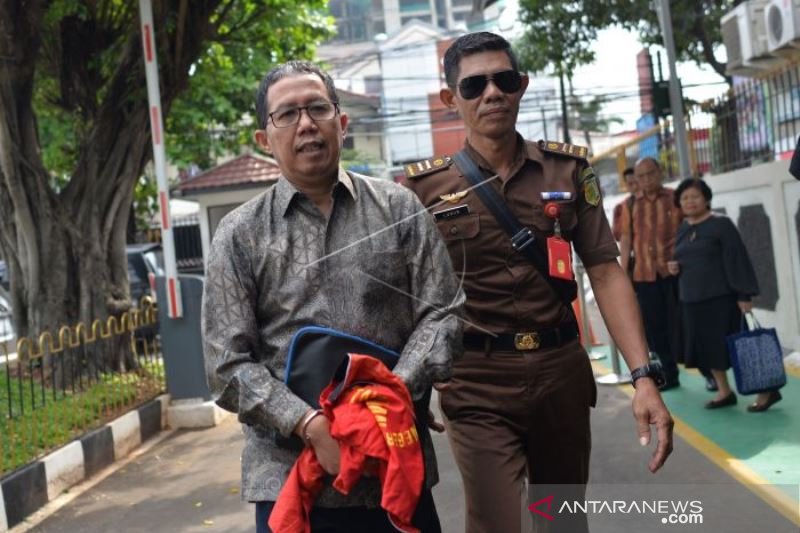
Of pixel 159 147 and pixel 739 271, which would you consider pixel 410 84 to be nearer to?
pixel 159 147

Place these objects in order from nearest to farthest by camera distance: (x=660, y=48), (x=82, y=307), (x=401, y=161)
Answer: (x=82, y=307)
(x=660, y=48)
(x=401, y=161)

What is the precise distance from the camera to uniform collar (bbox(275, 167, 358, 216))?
103 inches

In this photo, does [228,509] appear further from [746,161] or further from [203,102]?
[203,102]

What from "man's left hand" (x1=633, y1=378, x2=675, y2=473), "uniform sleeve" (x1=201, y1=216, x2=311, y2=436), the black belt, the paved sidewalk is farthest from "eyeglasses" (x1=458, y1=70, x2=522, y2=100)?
the paved sidewalk

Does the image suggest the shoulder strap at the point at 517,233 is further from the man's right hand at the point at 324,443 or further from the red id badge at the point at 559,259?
the man's right hand at the point at 324,443

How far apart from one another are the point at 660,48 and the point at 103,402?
12.4 m

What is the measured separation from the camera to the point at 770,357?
705 centimetres

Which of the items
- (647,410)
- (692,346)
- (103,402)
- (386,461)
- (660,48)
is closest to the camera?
(386,461)

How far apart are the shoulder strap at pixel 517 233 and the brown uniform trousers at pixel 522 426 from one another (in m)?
0.17

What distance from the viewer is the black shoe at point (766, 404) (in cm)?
748

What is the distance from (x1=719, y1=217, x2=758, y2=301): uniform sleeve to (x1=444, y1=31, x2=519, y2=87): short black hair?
4.51 meters

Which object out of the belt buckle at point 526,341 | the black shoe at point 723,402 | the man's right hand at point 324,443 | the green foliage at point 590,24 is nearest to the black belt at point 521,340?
the belt buckle at point 526,341

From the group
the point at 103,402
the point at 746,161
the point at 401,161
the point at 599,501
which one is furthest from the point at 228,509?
the point at 401,161

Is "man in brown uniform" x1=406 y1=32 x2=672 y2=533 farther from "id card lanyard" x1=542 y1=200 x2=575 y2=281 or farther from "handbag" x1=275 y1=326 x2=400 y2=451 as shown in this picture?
"handbag" x1=275 y1=326 x2=400 y2=451
